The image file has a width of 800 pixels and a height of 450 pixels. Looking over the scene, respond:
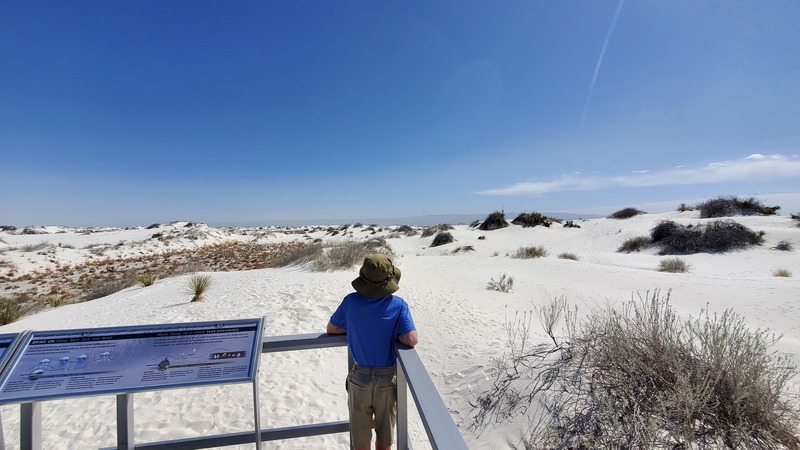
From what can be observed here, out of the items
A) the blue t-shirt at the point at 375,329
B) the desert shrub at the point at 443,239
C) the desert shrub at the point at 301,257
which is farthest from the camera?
the desert shrub at the point at 443,239

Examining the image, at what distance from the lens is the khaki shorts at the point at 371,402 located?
2.24 metres

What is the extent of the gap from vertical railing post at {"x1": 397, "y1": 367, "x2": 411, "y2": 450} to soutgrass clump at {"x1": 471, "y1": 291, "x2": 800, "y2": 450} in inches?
74.5

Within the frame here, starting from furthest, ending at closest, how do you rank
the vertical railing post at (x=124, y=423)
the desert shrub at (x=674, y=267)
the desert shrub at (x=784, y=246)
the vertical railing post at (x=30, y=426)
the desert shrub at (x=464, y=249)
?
the desert shrub at (x=464, y=249) < the desert shrub at (x=784, y=246) < the desert shrub at (x=674, y=267) < the vertical railing post at (x=124, y=423) < the vertical railing post at (x=30, y=426)

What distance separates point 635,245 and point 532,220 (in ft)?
33.7

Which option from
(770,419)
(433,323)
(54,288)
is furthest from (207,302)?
(54,288)

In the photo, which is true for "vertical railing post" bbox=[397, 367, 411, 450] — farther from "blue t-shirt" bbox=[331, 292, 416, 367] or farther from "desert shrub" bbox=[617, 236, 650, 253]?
"desert shrub" bbox=[617, 236, 650, 253]

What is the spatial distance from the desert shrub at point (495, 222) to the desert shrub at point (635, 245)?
1026cm

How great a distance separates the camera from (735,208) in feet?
74.3

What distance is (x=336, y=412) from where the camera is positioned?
13.8 ft

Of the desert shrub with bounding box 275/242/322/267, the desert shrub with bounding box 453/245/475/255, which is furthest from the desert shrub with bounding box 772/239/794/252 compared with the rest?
the desert shrub with bounding box 275/242/322/267

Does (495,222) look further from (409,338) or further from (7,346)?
(7,346)

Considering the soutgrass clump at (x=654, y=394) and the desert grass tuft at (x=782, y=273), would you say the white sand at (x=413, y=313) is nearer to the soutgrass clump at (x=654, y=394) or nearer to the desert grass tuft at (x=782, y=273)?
the desert grass tuft at (x=782, y=273)

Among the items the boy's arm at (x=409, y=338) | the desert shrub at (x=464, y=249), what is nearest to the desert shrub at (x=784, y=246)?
the desert shrub at (x=464, y=249)

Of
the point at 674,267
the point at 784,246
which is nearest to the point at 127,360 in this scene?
the point at 674,267
